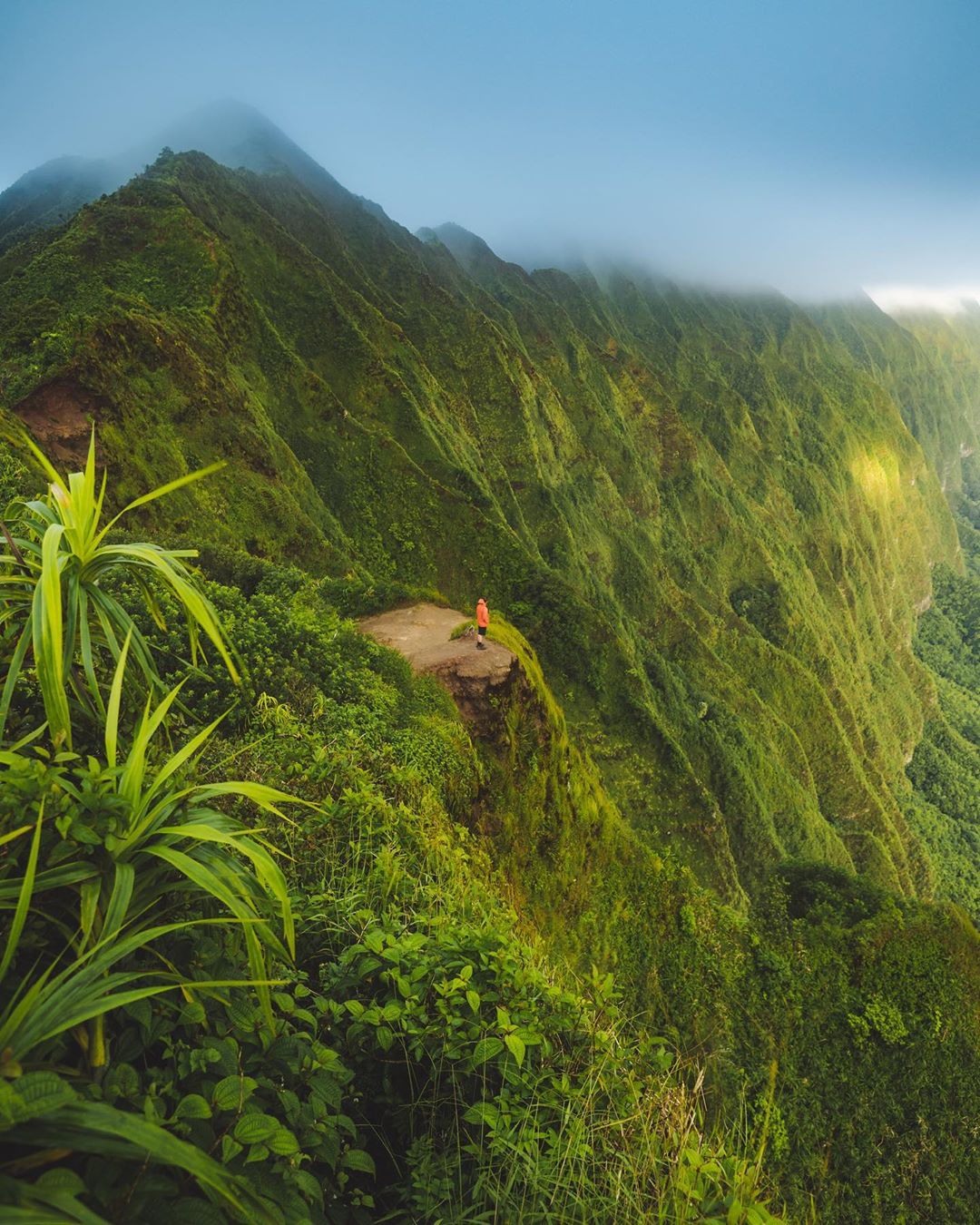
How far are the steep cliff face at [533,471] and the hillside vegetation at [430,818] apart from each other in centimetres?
22

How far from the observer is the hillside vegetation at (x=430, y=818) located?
2213mm

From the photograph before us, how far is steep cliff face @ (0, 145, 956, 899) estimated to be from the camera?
1964 cm

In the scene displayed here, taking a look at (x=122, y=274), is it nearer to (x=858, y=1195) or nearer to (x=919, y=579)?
(x=858, y=1195)

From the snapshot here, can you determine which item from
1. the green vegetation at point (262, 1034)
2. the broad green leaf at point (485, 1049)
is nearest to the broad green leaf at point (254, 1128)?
the green vegetation at point (262, 1034)

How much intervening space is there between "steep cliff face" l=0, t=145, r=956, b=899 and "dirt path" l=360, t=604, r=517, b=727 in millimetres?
6526

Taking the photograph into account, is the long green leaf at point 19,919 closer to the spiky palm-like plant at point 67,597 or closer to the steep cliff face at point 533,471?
the spiky palm-like plant at point 67,597

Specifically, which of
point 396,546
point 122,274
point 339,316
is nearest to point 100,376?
point 122,274

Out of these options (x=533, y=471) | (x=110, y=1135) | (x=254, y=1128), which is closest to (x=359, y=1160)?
(x=254, y=1128)

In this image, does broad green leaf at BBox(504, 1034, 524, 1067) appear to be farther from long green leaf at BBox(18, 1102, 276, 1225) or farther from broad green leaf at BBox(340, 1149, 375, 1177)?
long green leaf at BBox(18, 1102, 276, 1225)

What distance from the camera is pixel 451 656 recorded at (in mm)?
11398

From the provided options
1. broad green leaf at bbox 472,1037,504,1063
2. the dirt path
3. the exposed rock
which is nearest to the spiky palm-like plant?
broad green leaf at bbox 472,1037,504,1063

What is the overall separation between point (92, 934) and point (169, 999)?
0.40 meters

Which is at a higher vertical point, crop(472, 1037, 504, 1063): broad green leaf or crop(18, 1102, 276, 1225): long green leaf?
crop(18, 1102, 276, 1225): long green leaf

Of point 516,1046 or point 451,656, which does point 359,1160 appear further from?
point 451,656
